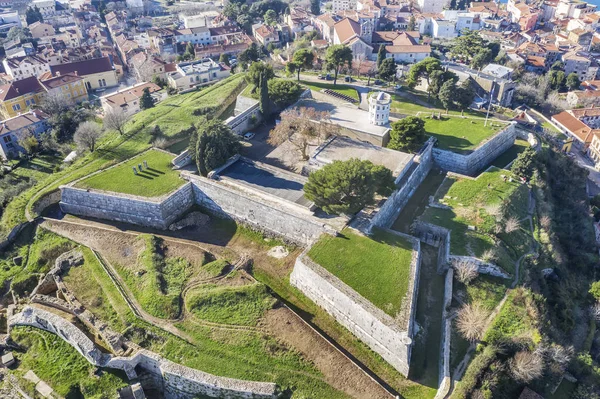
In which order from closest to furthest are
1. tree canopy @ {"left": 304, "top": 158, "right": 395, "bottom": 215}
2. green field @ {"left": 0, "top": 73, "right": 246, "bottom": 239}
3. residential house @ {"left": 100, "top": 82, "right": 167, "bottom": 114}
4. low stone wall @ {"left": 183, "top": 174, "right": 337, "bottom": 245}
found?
tree canopy @ {"left": 304, "top": 158, "right": 395, "bottom": 215}, low stone wall @ {"left": 183, "top": 174, "right": 337, "bottom": 245}, green field @ {"left": 0, "top": 73, "right": 246, "bottom": 239}, residential house @ {"left": 100, "top": 82, "right": 167, "bottom": 114}

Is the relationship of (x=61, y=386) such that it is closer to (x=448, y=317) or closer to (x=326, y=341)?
(x=326, y=341)

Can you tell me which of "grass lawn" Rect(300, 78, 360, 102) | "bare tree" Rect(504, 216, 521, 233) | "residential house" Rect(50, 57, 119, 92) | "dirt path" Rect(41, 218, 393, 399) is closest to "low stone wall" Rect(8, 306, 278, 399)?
"dirt path" Rect(41, 218, 393, 399)

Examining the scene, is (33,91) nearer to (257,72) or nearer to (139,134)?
(139,134)

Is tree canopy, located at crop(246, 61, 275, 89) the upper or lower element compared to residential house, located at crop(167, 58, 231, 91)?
upper

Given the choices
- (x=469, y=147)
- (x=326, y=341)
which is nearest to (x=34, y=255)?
(x=326, y=341)

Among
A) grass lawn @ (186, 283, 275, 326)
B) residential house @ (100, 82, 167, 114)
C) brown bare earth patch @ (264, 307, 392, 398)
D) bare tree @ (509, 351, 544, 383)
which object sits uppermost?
residential house @ (100, 82, 167, 114)

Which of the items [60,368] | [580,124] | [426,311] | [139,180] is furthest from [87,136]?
[580,124]

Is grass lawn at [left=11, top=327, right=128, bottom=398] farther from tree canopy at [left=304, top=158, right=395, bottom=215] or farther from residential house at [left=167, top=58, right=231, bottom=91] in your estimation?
residential house at [left=167, top=58, right=231, bottom=91]
